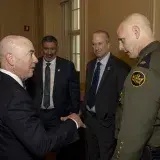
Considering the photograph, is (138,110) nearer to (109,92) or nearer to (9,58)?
(9,58)

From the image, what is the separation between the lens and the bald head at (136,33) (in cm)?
162

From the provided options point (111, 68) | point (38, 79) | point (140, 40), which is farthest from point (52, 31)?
point (140, 40)

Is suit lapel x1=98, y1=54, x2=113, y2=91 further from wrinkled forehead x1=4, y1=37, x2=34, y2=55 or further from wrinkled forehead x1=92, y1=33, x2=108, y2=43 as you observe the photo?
wrinkled forehead x1=4, y1=37, x2=34, y2=55

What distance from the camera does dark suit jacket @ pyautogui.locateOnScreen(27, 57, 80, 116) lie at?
3.14m

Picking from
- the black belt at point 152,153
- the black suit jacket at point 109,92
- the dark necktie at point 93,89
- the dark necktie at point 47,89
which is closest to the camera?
the black belt at point 152,153

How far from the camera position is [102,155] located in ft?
8.69

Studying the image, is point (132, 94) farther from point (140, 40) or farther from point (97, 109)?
point (97, 109)

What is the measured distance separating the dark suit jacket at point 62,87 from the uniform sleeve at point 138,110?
166 cm

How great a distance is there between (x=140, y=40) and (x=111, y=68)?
3.34ft

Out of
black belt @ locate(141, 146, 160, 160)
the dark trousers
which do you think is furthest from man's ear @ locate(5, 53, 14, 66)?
the dark trousers

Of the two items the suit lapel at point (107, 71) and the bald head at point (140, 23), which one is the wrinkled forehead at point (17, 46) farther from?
the suit lapel at point (107, 71)

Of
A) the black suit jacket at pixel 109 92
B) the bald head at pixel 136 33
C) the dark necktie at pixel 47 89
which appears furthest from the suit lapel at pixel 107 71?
the bald head at pixel 136 33

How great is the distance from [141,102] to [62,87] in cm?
178

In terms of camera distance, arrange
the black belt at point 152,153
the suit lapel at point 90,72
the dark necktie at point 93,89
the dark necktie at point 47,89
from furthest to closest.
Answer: the dark necktie at point 47,89 → the suit lapel at point 90,72 → the dark necktie at point 93,89 → the black belt at point 152,153
